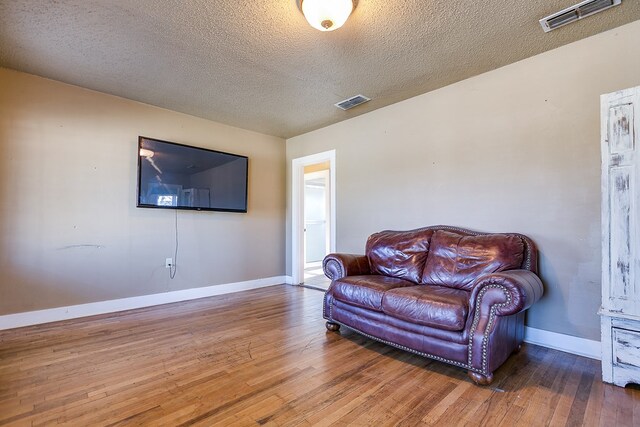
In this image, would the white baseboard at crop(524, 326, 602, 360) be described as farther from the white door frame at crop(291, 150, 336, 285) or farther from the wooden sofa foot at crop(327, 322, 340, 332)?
the white door frame at crop(291, 150, 336, 285)

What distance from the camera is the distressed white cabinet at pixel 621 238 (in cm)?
175

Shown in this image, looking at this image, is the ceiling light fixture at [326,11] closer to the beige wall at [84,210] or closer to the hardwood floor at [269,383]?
the hardwood floor at [269,383]

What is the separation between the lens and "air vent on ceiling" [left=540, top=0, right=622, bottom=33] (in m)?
1.93

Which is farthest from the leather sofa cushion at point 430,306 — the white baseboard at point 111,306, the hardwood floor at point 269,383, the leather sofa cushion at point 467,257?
the white baseboard at point 111,306

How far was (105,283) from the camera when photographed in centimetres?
330

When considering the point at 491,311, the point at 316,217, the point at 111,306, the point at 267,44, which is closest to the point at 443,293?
the point at 491,311

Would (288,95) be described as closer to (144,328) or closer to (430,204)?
(430,204)

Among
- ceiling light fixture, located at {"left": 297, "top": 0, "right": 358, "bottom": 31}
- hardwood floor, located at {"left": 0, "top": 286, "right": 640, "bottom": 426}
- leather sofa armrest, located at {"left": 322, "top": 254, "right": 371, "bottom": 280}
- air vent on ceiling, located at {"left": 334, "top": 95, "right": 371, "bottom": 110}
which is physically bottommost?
hardwood floor, located at {"left": 0, "top": 286, "right": 640, "bottom": 426}

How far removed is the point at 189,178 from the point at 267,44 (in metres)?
2.14

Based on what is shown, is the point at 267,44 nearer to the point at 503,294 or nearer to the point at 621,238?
the point at 503,294

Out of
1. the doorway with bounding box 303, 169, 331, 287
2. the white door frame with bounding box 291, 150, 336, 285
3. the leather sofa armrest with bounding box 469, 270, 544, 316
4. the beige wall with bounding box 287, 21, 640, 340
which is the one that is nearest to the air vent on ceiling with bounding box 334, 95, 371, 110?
the beige wall with bounding box 287, 21, 640, 340

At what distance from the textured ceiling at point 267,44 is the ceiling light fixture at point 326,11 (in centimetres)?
18

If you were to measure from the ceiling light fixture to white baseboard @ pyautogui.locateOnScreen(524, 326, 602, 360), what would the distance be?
9.27ft

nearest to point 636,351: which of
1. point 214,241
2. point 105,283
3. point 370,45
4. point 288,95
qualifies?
point 370,45
